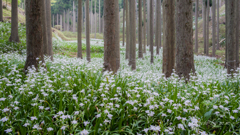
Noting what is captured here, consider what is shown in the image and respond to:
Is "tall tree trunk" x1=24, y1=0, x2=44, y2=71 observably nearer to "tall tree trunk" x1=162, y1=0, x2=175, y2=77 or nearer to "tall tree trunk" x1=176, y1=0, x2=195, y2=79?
"tall tree trunk" x1=176, y1=0, x2=195, y2=79

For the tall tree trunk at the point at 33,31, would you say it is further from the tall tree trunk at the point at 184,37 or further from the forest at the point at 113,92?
the tall tree trunk at the point at 184,37

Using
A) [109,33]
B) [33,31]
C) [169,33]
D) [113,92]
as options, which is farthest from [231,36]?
[33,31]

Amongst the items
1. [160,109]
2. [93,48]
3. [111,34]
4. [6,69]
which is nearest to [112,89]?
[160,109]

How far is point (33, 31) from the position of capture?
17.3ft

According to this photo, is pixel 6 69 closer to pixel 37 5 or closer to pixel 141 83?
pixel 37 5

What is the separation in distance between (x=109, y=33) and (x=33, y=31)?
234 cm

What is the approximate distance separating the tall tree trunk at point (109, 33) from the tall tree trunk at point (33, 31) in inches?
80.4

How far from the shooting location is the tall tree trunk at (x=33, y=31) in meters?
5.18


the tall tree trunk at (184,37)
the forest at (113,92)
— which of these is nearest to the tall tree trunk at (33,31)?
the forest at (113,92)

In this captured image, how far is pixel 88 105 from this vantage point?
10.1ft

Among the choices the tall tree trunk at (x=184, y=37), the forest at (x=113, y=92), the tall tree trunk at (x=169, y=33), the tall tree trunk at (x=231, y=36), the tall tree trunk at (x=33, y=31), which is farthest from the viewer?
the tall tree trunk at (x=231, y=36)

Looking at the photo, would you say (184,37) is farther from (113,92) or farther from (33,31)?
(33,31)

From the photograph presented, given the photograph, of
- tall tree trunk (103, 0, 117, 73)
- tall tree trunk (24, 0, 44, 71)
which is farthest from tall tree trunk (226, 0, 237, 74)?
tall tree trunk (24, 0, 44, 71)

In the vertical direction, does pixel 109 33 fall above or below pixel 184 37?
above
